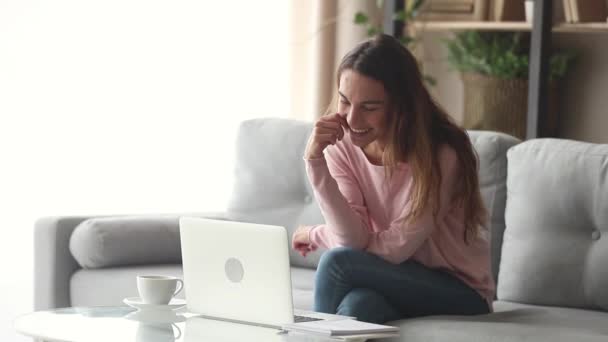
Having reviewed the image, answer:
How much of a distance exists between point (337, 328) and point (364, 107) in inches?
23.8

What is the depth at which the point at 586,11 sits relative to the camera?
3244 mm

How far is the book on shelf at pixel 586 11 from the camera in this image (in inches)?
127

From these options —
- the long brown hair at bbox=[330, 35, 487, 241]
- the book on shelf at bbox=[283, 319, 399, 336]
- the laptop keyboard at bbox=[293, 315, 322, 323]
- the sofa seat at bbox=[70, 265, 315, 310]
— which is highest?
the long brown hair at bbox=[330, 35, 487, 241]

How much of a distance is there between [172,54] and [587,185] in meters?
1.70

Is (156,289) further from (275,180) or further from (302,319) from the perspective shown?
(275,180)

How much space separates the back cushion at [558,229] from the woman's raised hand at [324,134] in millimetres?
586

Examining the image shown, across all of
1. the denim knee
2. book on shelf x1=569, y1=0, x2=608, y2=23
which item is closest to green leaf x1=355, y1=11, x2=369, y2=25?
book on shelf x1=569, y1=0, x2=608, y2=23

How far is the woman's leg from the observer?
6.64 feet

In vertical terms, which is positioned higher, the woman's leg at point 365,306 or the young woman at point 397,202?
the young woman at point 397,202

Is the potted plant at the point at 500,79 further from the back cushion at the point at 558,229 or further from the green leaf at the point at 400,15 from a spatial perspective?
the back cushion at the point at 558,229

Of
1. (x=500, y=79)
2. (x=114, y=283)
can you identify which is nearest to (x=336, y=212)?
(x=114, y=283)

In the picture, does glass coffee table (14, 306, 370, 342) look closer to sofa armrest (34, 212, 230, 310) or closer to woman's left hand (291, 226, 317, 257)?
woman's left hand (291, 226, 317, 257)

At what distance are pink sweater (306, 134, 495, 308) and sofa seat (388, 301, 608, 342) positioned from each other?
0.11 m

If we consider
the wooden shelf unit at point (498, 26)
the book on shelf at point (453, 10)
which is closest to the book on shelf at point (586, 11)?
the wooden shelf unit at point (498, 26)
